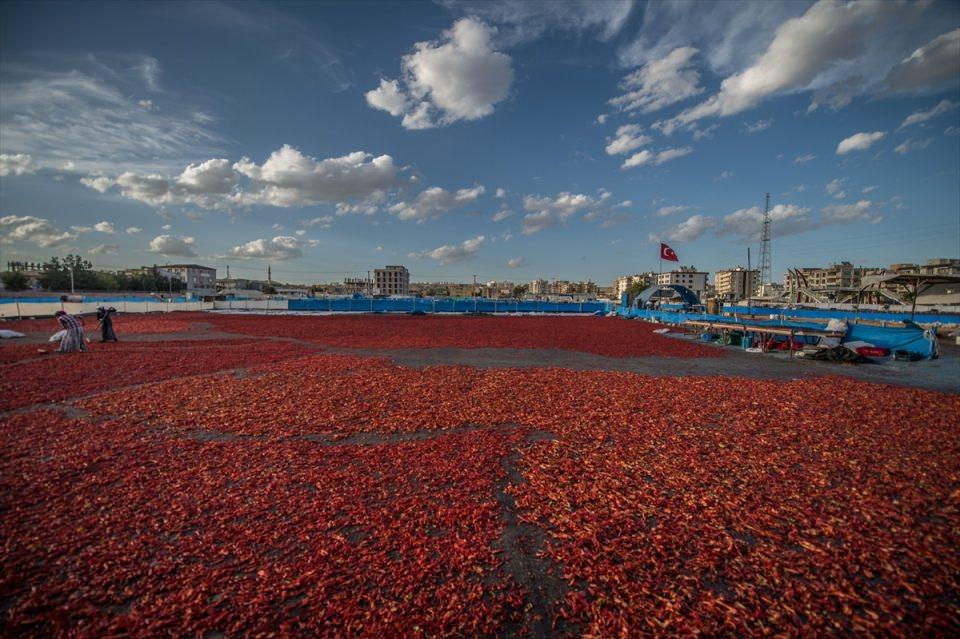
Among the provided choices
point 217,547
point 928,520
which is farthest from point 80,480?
point 928,520

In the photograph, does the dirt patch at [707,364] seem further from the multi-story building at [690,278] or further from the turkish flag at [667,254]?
the multi-story building at [690,278]

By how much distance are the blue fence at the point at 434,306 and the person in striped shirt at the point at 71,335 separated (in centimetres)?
4042

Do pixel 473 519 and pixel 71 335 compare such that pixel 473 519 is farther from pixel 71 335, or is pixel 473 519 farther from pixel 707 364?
pixel 71 335

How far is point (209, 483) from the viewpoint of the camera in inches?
208

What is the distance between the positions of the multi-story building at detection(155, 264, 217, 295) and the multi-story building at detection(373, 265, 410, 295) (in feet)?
224

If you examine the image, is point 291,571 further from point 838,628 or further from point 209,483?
point 838,628

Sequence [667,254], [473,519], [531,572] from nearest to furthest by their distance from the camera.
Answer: [531,572] → [473,519] → [667,254]

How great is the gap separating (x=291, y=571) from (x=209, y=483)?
263cm

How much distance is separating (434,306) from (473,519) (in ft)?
184

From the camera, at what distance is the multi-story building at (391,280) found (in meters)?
185

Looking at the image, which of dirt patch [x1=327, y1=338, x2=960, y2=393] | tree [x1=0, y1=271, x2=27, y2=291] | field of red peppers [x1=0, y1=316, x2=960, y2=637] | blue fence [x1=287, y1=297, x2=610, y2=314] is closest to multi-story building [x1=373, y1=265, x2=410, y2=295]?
tree [x1=0, y1=271, x2=27, y2=291]

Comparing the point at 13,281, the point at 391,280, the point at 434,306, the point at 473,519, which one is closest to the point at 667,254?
the point at 434,306

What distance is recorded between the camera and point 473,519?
14.9 feet

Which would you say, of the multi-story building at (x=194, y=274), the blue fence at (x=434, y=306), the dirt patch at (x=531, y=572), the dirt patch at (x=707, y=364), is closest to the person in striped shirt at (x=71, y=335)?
the dirt patch at (x=707, y=364)
